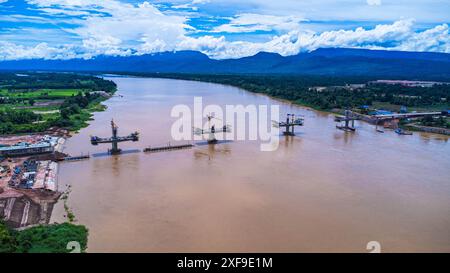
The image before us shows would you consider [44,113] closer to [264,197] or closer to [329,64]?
[264,197]

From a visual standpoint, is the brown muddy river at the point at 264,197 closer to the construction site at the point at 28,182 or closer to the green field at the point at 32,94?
the construction site at the point at 28,182

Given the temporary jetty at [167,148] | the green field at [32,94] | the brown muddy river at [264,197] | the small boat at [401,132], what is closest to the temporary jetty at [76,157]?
the brown muddy river at [264,197]

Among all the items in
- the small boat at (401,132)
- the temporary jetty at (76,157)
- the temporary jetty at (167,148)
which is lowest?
the temporary jetty at (76,157)

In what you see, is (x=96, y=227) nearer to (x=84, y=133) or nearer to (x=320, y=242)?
(x=320, y=242)

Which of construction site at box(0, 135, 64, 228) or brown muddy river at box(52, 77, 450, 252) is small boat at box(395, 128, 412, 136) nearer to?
brown muddy river at box(52, 77, 450, 252)

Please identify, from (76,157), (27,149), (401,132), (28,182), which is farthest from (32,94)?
(401,132)
